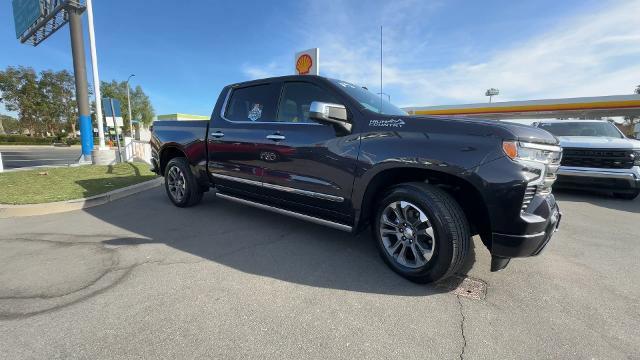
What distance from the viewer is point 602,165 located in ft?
20.4

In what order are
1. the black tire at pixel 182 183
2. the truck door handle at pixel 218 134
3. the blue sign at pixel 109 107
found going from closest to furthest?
the truck door handle at pixel 218 134, the black tire at pixel 182 183, the blue sign at pixel 109 107

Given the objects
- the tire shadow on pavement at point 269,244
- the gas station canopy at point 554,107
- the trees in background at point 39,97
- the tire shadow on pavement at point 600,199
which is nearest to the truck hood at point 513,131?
the tire shadow on pavement at point 269,244

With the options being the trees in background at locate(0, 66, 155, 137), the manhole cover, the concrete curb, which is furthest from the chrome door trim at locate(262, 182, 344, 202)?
the trees in background at locate(0, 66, 155, 137)

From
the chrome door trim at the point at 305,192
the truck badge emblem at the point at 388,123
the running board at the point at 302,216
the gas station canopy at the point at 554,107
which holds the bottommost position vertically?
the running board at the point at 302,216

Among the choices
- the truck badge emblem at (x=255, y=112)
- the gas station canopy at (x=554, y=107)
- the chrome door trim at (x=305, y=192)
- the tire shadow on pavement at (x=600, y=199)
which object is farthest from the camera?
the gas station canopy at (x=554, y=107)

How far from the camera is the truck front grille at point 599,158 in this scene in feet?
19.7

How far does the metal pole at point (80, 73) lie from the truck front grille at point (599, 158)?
14.8 m

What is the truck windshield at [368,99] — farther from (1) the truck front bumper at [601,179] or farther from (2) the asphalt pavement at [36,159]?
(2) the asphalt pavement at [36,159]

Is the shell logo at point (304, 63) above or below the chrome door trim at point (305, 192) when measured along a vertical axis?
above

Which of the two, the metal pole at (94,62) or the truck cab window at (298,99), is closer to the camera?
the truck cab window at (298,99)

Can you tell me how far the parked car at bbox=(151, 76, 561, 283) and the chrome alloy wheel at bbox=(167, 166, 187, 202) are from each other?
1.17 m

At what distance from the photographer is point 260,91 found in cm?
424

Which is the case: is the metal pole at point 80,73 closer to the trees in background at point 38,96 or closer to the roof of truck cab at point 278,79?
the roof of truck cab at point 278,79

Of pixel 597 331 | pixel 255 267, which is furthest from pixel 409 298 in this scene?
pixel 255 267
